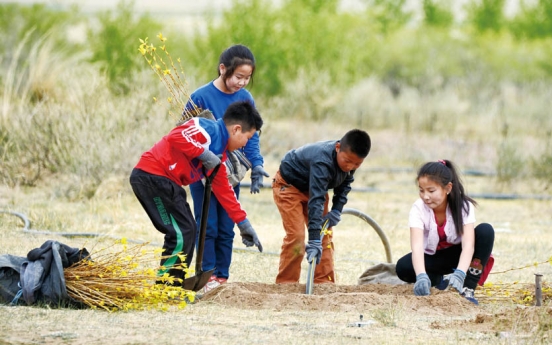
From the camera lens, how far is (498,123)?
21734 millimetres

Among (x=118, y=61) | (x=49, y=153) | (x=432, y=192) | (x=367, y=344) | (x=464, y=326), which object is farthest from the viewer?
(x=118, y=61)

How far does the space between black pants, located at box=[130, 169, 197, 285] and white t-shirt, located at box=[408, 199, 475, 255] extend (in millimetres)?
1618

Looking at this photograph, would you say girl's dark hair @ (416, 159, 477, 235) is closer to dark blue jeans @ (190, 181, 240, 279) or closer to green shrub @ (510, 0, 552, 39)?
dark blue jeans @ (190, 181, 240, 279)

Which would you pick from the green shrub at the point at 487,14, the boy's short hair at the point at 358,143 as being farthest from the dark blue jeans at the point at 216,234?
the green shrub at the point at 487,14

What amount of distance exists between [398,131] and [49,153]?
10.5 m

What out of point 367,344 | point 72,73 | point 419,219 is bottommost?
point 367,344

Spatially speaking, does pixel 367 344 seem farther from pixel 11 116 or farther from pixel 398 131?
pixel 398 131

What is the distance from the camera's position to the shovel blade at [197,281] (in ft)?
20.3

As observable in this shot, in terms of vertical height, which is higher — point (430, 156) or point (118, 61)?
point (118, 61)

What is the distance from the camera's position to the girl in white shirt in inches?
248

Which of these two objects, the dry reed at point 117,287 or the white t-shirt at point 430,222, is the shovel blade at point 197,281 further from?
the white t-shirt at point 430,222

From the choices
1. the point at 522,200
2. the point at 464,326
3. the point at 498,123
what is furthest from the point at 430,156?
the point at 464,326

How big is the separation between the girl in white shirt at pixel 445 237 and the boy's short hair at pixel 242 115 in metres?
1.25

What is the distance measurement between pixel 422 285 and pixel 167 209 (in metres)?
1.82
